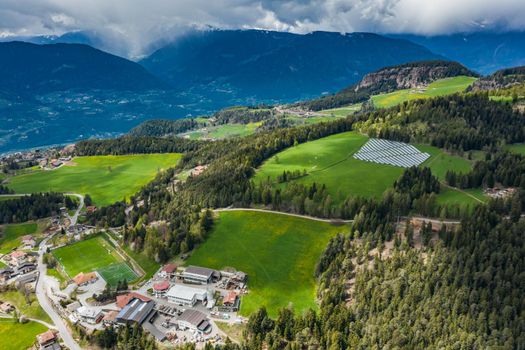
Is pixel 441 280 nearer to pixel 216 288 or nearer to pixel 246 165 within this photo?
pixel 216 288

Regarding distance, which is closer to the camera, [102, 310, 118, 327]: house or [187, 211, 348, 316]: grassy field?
[102, 310, 118, 327]: house

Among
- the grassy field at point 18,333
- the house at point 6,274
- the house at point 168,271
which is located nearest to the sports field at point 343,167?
the house at point 168,271

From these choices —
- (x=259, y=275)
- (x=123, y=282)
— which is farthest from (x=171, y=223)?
(x=259, y=275)

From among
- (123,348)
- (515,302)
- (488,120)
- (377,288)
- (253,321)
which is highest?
(488,120)

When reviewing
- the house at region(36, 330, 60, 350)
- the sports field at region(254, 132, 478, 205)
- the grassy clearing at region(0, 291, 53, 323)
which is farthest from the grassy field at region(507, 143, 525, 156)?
the grassy clearing at region(0, 291, 53, 323)

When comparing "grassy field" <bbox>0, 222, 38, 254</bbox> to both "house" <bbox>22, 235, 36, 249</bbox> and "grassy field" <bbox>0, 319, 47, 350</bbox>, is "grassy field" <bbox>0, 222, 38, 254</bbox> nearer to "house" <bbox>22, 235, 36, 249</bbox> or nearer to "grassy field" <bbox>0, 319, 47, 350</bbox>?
"house" <bbox>22, 235, 36, 249</bbox>

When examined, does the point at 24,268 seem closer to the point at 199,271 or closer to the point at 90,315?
the point at 90,315

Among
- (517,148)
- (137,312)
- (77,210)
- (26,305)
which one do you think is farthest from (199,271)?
(517,148)
